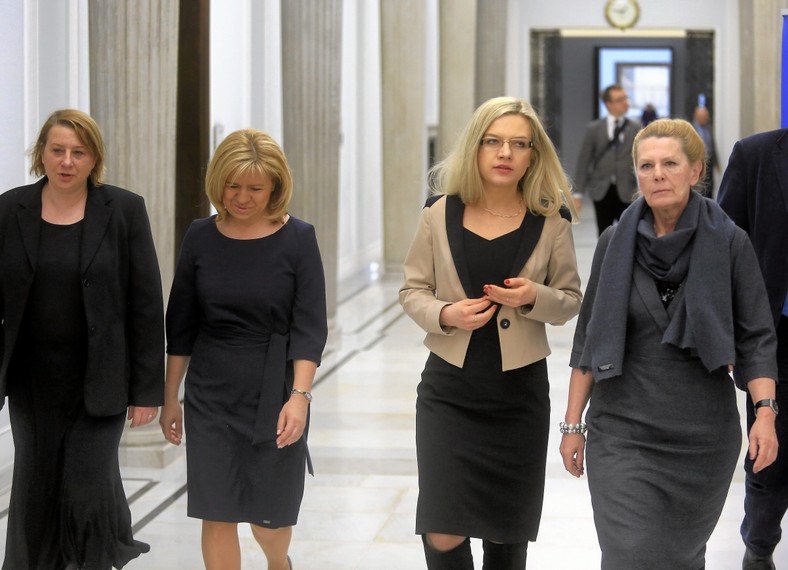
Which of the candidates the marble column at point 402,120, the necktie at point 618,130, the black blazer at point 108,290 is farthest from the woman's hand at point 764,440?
the marble column at point 402,120

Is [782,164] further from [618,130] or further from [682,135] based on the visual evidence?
[618,130]

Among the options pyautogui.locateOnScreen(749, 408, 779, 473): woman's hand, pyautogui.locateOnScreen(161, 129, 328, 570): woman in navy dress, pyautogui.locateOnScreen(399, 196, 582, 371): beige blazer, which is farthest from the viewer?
pyautogui.locateOnScreen(161, 129, 328, 570): woman in navy dress

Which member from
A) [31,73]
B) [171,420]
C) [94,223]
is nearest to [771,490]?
[171,420]

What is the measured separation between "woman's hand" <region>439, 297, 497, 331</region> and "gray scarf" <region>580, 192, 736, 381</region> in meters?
0.31

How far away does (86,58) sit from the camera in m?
7.55

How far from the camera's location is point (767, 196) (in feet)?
14.9

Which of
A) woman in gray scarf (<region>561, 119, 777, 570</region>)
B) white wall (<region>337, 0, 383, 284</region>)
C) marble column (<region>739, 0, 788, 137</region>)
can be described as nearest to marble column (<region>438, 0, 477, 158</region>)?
white wall (<region>337, 0, 383, 284</region>)

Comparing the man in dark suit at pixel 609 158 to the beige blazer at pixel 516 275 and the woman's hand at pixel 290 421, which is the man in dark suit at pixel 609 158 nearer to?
the beige blazer at pixel 516 275

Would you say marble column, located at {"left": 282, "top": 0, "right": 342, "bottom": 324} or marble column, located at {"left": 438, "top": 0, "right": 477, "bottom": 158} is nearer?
marble column, located at {"left": 282, "top": 0, "right": 342, "bottom": 324}

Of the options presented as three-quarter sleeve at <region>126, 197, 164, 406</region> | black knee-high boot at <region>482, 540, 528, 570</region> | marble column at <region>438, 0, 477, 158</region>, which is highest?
marble column at <region>438, 0, 477, 158</region>

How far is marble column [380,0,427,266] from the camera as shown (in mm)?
15836

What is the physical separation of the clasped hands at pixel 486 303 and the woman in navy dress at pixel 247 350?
1.53 feet

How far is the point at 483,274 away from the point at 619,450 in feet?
2.26

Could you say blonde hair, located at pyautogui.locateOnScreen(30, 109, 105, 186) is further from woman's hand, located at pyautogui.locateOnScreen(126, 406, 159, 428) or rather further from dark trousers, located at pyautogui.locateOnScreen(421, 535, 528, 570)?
dark trousers, located at pyautogui.locateOnScreen(421, 535, 528, 570)
